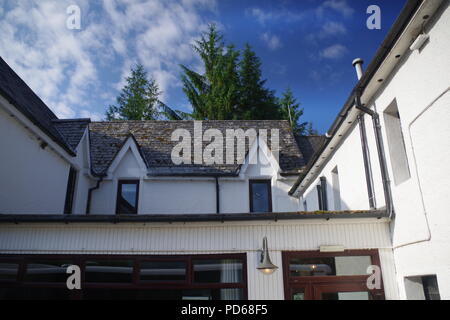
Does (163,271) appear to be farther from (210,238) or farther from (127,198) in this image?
(127,198)

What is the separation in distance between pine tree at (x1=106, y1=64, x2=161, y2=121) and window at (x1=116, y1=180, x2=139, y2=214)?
57.7 feet

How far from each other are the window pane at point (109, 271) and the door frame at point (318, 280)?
11.4ft

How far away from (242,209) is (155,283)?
23.5ft

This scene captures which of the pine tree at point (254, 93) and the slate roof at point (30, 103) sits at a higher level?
the pine tree at point (254, 93)

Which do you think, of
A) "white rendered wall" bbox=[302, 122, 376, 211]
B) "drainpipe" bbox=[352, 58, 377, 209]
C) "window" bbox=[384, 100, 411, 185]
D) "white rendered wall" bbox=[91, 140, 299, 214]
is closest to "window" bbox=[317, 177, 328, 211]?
"white rendered wall" bbox=[302, 122, 376, 211]

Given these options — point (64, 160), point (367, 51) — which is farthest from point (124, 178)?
point (367, 51)

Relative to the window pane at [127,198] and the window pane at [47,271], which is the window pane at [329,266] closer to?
the window pane at [47,271]

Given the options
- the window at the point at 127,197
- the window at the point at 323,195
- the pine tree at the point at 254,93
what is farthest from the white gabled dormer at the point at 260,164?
the pine tree at the point at 254,93

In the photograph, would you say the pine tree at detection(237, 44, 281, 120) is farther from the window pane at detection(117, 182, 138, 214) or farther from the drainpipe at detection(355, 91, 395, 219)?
the drainpipe at detection(355, 91, 395, 219)

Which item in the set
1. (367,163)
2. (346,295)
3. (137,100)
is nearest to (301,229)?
(346,295)

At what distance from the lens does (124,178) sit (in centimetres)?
1478

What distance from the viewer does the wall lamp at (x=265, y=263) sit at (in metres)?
7.16
